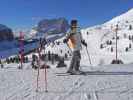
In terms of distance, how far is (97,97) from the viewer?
1007cm

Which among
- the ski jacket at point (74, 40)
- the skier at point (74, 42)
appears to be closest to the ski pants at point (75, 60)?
the skier at point (74, 42)

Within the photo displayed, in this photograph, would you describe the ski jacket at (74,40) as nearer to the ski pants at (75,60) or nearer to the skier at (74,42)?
the skier at (74,42)

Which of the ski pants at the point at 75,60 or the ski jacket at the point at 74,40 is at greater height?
Result: the ski jacket at the point at 74,40

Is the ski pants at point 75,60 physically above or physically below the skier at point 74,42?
below

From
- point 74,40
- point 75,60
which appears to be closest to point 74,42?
point 74,40

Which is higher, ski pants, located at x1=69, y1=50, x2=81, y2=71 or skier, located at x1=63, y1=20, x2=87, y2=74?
skier, located at x1=63, y1=20, x2=87, y2=74

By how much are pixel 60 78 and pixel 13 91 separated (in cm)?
350

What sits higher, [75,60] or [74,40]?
[74,40]

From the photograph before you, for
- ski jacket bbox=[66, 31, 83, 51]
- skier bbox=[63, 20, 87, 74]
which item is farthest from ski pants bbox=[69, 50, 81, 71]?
ski jacket bbox=[66, 31, 83, 51]

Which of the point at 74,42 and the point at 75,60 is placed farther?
the point at 75,60

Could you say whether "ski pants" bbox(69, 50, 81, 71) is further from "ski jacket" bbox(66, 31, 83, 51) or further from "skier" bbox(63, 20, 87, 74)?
"ski jacket" bbox(66, 31, 83, 51)

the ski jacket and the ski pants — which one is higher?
the ski jacket

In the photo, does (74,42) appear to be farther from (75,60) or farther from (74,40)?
(75,60)

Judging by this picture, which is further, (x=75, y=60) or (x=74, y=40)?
(x=75, y=60)
